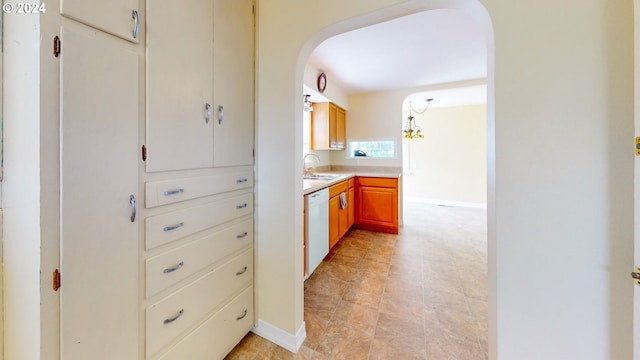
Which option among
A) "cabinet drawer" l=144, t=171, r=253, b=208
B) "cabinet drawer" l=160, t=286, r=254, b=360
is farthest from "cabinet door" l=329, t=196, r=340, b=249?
"cabinet drawer" l=144, t=171, r=253, b=208

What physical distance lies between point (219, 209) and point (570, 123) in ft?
5.28

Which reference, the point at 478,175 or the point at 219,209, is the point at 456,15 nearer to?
the point at 219,209

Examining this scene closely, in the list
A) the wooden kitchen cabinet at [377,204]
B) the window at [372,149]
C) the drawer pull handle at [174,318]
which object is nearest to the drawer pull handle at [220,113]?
the drawer pull handle at [174,318]

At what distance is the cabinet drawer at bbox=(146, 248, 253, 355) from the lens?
1.04 meters

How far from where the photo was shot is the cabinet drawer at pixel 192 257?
1.04 metres

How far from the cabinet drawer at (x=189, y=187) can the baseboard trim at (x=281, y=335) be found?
0.97 meters

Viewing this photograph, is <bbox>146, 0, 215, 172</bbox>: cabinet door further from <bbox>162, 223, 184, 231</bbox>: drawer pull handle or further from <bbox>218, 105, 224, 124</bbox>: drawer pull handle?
<bbox>162, 223, 184, 231</bbox>: drawer pull handle

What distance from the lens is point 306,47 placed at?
1.45 metres

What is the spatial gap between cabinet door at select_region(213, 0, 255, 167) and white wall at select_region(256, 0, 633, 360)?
1.05 metres

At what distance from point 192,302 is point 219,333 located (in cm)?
32

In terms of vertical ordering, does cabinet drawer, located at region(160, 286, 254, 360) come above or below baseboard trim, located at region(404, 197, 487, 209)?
below

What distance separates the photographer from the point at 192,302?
120 centimetres

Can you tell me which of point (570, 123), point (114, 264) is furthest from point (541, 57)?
point (114, 264)

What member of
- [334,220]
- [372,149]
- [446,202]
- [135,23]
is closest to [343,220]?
[334,220]
